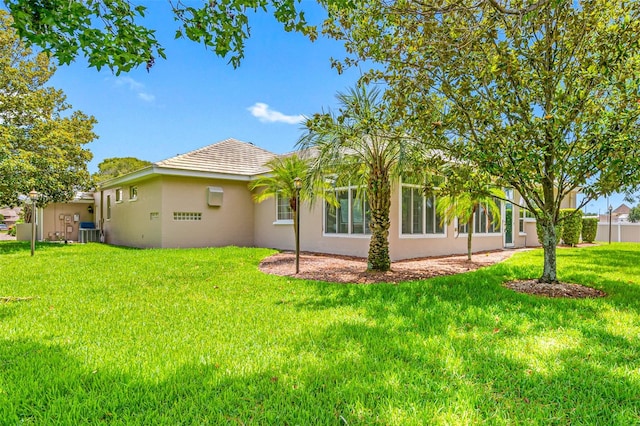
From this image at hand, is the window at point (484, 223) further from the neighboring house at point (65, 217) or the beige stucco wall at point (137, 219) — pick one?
the neighboring house at point (65, 217)

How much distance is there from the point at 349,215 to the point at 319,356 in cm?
888

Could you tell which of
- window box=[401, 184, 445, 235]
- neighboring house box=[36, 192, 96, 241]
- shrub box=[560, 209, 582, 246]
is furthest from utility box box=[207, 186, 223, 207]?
shrub box=[560, 209, 582, 246]

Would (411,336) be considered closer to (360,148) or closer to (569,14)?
(360,148)

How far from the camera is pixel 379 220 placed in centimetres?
871

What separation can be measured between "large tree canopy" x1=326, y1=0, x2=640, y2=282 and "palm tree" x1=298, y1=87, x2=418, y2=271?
76 cm

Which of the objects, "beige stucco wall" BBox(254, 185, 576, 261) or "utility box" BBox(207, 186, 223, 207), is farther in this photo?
Answer: "utility box" BBox(207, 186, 223, 207)

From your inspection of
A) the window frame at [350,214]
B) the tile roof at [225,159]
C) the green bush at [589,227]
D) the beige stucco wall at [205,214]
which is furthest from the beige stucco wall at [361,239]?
the green bush at [589,227]

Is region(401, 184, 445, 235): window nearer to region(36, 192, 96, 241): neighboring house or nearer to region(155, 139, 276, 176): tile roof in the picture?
region(155, 139, 276, 176): tile roof

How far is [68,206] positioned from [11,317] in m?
23.6

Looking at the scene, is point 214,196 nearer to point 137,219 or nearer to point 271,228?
point 271,228

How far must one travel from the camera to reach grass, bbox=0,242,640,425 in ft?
8.71

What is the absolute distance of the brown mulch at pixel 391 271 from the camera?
21.9 feet

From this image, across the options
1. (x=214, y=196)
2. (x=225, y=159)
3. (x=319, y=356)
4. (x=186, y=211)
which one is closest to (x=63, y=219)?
(x=186, y=211)

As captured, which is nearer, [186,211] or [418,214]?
[418,214]
